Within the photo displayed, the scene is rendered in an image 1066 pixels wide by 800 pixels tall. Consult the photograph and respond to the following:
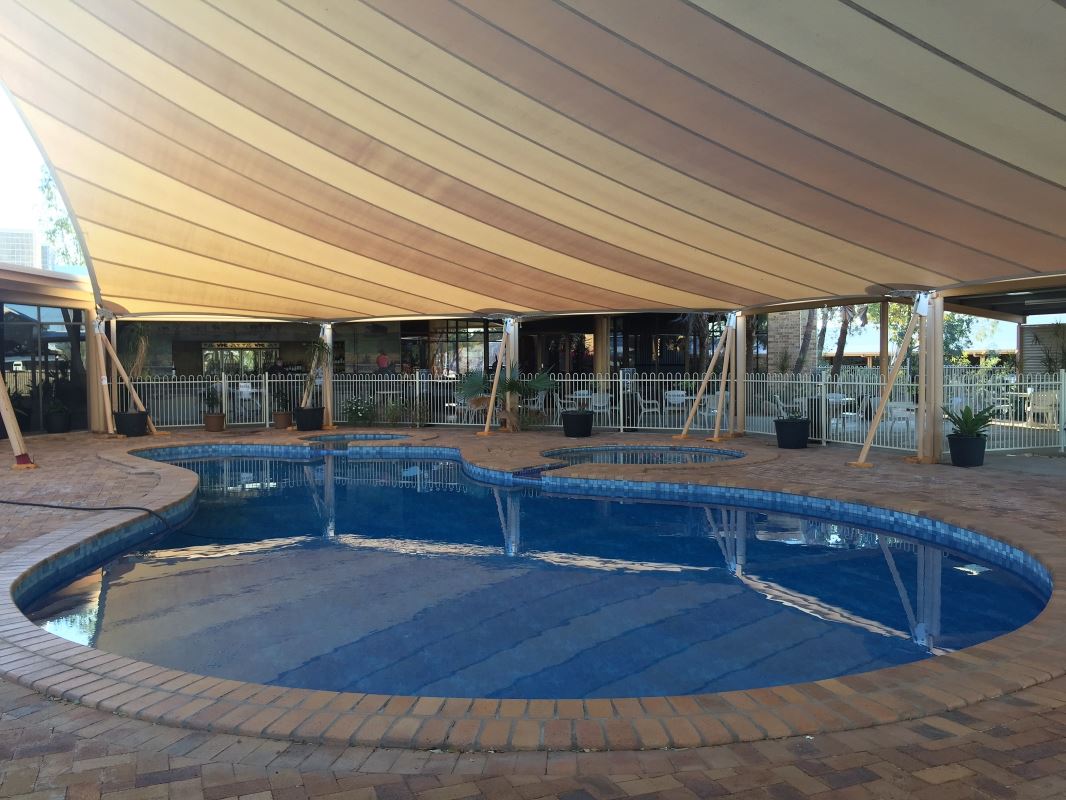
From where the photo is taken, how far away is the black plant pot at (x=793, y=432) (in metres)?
12.5

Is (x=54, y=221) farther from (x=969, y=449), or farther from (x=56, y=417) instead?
(x=969, y=449)

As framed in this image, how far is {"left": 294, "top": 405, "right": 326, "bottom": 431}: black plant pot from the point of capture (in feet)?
54.1

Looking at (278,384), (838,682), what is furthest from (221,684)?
(278,384)

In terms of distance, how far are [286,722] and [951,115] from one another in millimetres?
5574

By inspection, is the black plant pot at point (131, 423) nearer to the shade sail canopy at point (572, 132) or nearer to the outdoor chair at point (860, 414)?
the shade sail canopy at point (572, 132)

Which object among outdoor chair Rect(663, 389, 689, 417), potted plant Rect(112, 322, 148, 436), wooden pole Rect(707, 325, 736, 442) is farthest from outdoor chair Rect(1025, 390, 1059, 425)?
potted plant Rect(112, 322, 148, 436)

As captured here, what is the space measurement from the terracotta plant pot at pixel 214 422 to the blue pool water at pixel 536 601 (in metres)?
8.47

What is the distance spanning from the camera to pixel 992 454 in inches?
464

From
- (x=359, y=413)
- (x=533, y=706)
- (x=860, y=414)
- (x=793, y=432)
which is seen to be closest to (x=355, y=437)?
(x=359, y=413)

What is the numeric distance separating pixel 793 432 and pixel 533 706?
10.4 metres

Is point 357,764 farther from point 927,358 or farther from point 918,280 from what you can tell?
point 927,358

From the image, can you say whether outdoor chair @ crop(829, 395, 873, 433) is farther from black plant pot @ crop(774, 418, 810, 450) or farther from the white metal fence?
black plant pot @ crop(774, 418, 810, 450)

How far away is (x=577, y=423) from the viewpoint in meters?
14.6

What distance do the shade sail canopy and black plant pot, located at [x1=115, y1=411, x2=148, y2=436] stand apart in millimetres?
5426
